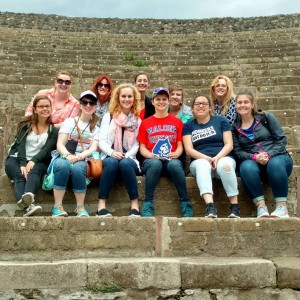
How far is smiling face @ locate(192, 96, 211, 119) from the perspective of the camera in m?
4.54

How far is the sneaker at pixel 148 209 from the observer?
4.07m

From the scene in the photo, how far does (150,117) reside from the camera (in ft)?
15.3

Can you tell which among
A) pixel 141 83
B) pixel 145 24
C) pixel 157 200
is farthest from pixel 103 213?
pixel 145 24

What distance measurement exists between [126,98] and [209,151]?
0.94m

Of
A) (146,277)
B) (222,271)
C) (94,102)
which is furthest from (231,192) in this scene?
(94,102)

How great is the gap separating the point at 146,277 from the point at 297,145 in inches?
137

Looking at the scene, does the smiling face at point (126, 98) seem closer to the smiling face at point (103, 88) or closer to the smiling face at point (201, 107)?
the smiling face at point (103, 88)

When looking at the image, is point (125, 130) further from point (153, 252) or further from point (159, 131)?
point (153, 252)

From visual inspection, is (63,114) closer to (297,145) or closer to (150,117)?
(150,117)

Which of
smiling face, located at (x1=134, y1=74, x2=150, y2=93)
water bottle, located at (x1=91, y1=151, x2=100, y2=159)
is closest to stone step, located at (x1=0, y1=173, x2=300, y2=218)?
water bottle, located at (x1=91, y1=151, x2=100, y2=159)

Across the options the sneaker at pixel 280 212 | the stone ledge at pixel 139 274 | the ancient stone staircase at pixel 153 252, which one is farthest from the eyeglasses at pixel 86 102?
the sneaker at pixel 280 212

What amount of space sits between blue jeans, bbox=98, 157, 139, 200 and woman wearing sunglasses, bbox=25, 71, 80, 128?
3.23ft

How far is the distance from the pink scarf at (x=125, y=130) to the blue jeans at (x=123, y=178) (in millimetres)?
468

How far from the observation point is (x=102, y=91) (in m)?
5.02
